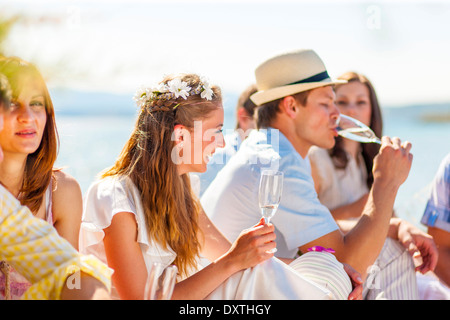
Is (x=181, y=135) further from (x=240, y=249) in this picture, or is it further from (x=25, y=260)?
(x=25, y=260)

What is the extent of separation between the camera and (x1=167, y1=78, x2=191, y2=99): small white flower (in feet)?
8.66

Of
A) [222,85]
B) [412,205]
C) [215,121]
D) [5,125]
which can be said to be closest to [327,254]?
[215,121]

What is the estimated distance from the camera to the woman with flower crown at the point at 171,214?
7.17 feet

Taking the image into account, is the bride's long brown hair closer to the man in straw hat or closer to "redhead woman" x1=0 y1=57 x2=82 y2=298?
"redhead woman" x1=0 y1=57 x2=82 y2=298

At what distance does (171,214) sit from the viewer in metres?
2.54

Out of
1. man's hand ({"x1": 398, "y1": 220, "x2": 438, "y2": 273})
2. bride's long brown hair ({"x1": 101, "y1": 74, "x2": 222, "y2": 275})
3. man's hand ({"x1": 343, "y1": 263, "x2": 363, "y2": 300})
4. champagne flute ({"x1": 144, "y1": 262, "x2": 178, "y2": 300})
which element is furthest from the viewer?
man's hand ({"x1": 398, "y1": 220, "x2": 438, "y2": 273})

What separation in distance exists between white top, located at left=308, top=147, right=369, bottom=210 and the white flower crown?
191cm

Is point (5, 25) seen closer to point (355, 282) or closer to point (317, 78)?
point (355, 282)

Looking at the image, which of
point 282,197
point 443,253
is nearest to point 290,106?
point 282,197

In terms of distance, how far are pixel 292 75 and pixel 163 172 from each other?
134 centimetres

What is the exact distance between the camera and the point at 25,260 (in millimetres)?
1934

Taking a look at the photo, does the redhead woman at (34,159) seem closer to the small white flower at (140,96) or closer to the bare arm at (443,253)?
the small white flower at (140,96)

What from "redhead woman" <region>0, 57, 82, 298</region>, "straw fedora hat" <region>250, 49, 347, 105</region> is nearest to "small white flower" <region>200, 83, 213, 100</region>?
"redhead woman" <region>0, 57, 82, 298</region>

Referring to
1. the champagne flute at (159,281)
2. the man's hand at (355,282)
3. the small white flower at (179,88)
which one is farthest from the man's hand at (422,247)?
the champagne flute at (159,281)
